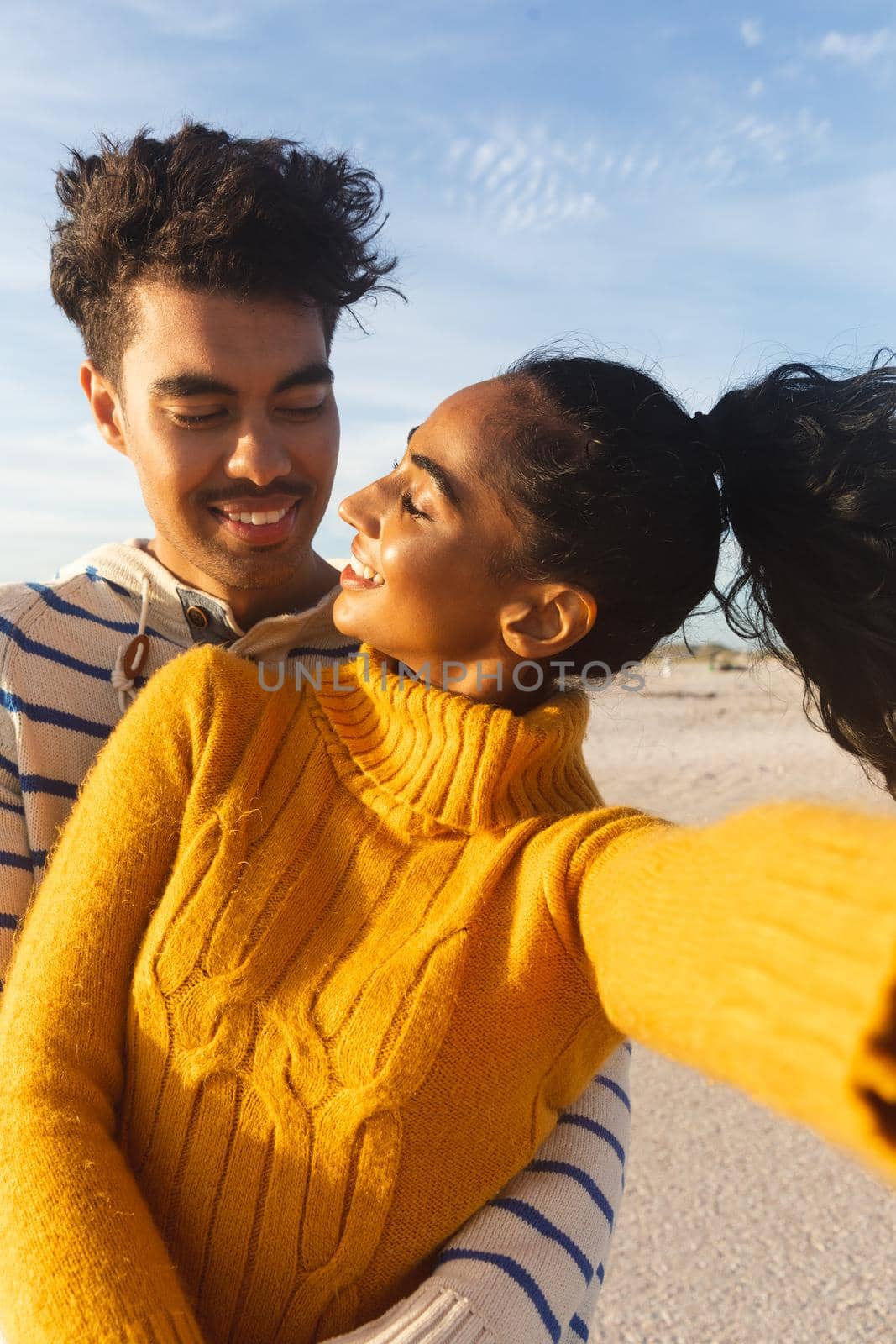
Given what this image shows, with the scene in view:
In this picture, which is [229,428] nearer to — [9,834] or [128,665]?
[128,665]

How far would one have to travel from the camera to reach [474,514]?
175 cm

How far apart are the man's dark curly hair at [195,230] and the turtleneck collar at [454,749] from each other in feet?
2.97

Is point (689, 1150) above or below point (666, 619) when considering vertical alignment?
below

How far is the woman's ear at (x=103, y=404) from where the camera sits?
2318mm

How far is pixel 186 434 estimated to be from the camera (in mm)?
2098

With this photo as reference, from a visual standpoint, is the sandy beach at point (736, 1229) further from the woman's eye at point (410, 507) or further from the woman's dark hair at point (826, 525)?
the woman's eye at point (410, 507)

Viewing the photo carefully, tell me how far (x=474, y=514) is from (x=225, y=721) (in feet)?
1.64

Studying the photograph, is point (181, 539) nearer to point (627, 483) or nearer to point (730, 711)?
point (627, 483)

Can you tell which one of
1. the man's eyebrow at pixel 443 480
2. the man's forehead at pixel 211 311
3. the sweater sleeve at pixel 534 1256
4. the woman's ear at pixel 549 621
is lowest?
the sweater sleeve at pixel 534 1256

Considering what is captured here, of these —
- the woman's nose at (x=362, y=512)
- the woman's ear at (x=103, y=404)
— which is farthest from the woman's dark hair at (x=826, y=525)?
the woman's ear at (x=103, y=404)

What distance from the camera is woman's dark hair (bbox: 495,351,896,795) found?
1.77 m

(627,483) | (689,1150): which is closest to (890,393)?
(627,483)

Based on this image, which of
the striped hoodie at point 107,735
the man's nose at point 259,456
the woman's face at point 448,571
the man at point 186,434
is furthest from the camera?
the man's nose at point 259,456

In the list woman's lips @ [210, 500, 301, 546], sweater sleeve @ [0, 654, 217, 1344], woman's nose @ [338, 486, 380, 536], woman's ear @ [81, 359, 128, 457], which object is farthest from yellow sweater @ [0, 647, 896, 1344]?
woman's ear @ [81, 359, 128, 457]
